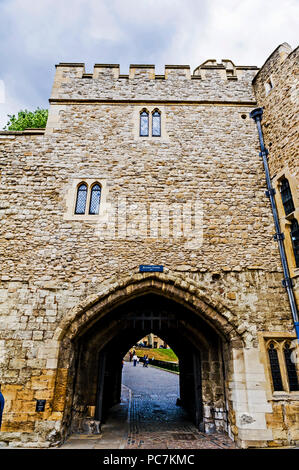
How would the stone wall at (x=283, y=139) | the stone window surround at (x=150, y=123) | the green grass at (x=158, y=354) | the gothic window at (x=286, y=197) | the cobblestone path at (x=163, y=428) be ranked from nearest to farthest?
the stone wall at (x=283, y=139), the cobblestone path at (x=163, y=428), the gothic window at (x=286, y=197), the stone window surround at (x=150, y=123), the green grass at (x=158, y=354)

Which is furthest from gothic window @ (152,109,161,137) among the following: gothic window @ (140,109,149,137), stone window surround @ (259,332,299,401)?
stone window surround @ (259,332,299,401)

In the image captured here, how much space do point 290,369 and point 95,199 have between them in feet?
20.8

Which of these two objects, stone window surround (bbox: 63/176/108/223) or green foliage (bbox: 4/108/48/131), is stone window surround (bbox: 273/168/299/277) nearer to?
stone window surround (bbox: 63/176/108/223)

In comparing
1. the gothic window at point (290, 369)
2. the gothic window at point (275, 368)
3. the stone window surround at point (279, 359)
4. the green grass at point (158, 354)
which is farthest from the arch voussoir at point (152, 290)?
the green grass at point (158, 354)

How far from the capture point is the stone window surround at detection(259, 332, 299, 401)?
570 cm

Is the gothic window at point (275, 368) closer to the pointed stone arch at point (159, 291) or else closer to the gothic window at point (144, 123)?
the pointed stone arch at point (159, 291)

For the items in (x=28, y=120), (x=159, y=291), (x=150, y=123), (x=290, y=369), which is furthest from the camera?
(x=28, y=120)

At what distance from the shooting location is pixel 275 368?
5973 mm

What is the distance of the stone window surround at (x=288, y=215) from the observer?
645cm

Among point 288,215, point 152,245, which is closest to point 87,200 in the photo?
point 152,245

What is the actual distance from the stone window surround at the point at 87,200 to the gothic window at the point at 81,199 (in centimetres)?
9

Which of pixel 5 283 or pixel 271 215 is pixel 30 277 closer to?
pixel 5 283

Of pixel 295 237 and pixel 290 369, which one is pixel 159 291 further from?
pixel 295 237

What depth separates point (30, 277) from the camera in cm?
655
